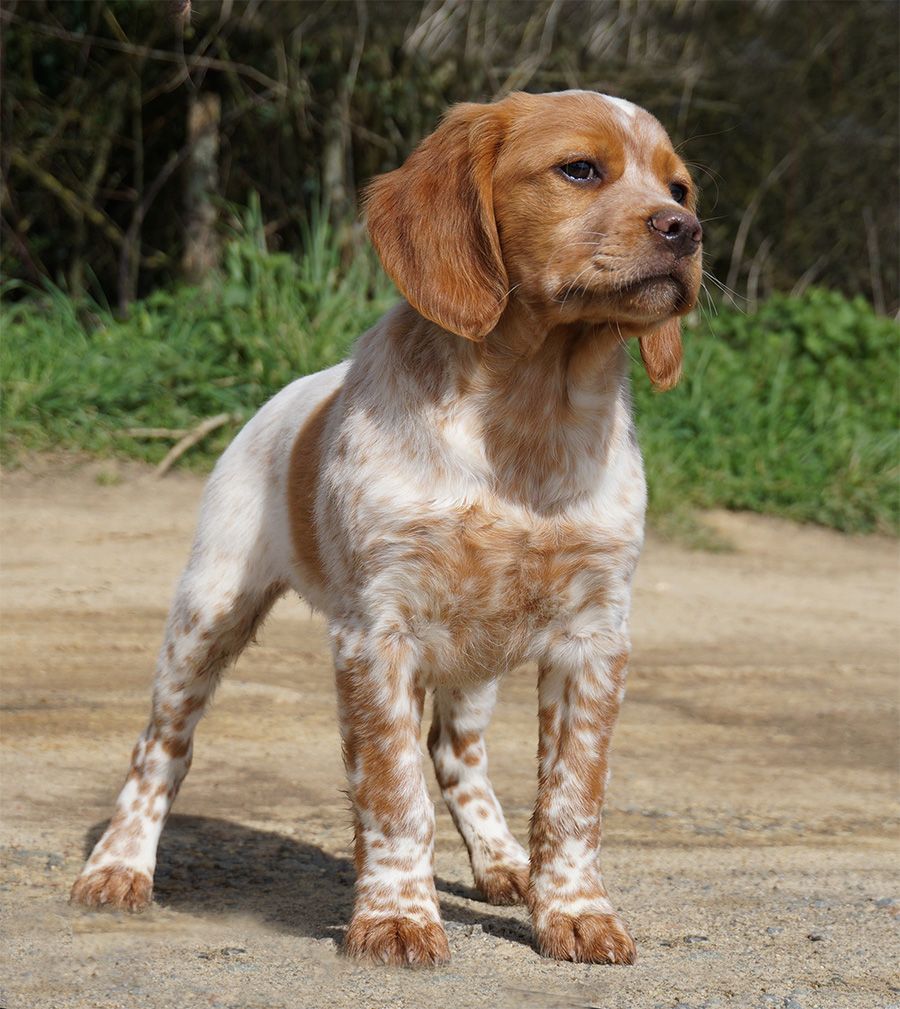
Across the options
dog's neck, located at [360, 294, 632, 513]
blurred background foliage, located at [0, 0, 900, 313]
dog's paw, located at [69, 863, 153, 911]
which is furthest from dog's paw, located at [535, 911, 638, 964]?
blurred background foliage, located at [0, 0, 900, 313]

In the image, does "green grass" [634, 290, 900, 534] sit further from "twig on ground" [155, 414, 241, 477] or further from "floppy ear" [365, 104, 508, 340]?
"floppy ear" [365, 104, 508, 340]

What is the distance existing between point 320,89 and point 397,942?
781 cm

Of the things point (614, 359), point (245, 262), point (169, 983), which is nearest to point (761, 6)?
point (245, 262)

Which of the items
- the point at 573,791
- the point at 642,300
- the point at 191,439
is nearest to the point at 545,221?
the point at 642,300

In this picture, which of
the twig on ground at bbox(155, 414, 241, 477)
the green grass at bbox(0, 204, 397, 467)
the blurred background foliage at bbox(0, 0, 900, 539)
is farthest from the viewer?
the blurred background foliage at bbox(0, 0, 900, 539)

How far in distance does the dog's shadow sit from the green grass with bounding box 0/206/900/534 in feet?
13.0

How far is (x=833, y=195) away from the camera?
1133 centimetres

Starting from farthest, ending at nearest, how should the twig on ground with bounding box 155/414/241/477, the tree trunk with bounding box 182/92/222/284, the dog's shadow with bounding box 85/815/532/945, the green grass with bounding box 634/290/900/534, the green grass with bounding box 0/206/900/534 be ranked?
the tree trunk with bounding box 182/92/222/284 < the green grass with bounding box 634/290/900/534 < the green grass with bounding box 0/206/900/534 < the twig on ground with bounding box 155/414/241/477 < the dog's shadow with bounding box 85/815/532/945

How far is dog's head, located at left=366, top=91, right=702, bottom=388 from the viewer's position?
3.06m

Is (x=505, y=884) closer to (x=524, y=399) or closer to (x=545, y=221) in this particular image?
(x=524, y=399)

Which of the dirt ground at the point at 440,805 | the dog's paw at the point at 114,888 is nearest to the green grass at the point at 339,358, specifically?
the dirt ground at the point at 440,805

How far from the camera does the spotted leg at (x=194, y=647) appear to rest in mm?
3785

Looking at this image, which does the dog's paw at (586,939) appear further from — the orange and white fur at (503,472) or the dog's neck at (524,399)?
the dog's neck at (524,399)

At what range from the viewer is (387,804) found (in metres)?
3.11
